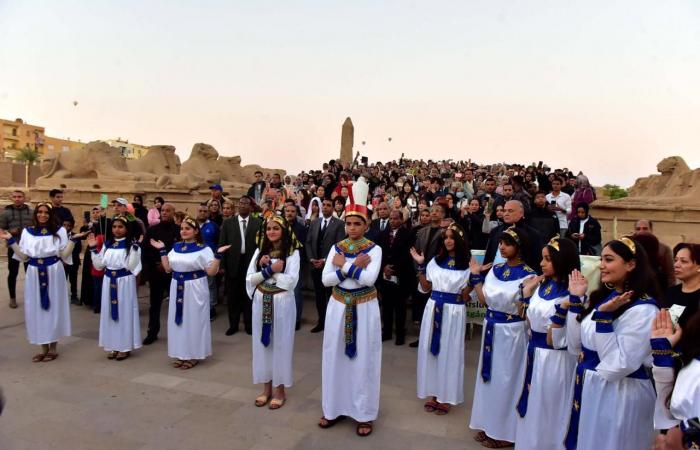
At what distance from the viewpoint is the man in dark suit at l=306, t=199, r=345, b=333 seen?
24.0 ft

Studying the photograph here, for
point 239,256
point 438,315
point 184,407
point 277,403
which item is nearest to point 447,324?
point 438,315

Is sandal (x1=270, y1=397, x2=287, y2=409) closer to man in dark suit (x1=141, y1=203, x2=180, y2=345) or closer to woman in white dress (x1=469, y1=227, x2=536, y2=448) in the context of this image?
woman in white dress (x1=469, y1=227, x2=536, y2=448)

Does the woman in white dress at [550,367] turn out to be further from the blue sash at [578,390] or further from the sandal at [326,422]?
the sandal at [326,422]

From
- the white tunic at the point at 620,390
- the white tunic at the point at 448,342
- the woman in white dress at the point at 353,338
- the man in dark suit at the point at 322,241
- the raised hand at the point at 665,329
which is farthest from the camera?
the man in dark suit at the point at 322,241

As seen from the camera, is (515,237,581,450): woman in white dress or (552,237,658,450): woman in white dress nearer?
(552,237,658,450): woman in white dress

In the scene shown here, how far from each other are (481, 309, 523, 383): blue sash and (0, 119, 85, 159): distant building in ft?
196

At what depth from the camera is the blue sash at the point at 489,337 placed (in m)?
3.92

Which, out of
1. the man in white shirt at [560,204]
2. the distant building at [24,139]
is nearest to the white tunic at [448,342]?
the man in white shirt at [560,204]

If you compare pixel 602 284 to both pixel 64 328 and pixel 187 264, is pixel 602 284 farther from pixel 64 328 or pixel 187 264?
pixel 64 328

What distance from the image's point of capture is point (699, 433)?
2064mm

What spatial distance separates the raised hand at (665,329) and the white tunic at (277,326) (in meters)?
3.02

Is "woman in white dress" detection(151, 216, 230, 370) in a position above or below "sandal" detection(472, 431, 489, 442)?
above

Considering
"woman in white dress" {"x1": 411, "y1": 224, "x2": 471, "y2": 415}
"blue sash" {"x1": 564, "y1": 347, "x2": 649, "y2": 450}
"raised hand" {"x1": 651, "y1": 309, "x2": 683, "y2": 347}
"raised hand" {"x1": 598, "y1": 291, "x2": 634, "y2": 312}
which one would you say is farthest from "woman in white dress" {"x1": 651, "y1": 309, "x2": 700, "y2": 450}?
"woman in white dress" {"x1": 411, "y1": 224, "x2": 471, "y2": 415}

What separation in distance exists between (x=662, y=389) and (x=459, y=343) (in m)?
2.21
